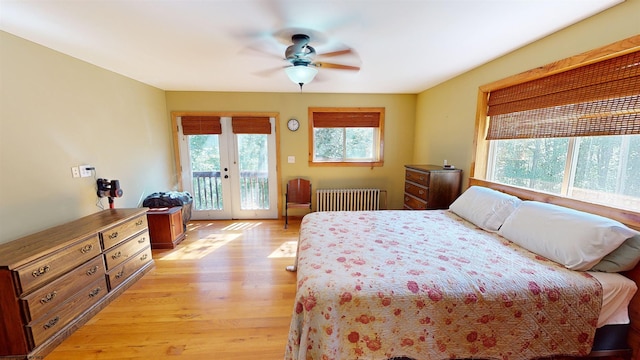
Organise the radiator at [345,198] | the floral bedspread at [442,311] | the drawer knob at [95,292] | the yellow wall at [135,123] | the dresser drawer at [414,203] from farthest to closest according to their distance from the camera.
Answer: the radiator at [345,198] < the dresser drawer at [414,203] < the drawer knob at [95,292] < the yellow wall at [135,123] < the floral bedspread at [442,311]

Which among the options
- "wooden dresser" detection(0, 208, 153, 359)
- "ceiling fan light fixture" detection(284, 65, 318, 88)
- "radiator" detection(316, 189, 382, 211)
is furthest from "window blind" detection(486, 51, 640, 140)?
"wooden dresser" detection(0, 208, 153, 359)

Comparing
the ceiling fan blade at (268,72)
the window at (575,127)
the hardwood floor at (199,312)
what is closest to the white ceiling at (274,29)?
the ceiling fan blade at (268,72)

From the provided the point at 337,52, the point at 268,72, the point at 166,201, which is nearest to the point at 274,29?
the point at 337,52

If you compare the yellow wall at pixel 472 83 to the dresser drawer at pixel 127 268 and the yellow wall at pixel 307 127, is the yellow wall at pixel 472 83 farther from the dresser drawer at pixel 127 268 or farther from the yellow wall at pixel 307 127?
the dresser drawer at pixel 127 268

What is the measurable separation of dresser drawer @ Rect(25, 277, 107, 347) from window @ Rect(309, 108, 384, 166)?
127 inches

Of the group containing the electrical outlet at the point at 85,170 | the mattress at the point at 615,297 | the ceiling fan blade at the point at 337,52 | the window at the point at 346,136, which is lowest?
the mattress at the point at 615,297

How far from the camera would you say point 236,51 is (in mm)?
2352

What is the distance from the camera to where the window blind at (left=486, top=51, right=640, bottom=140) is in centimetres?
160

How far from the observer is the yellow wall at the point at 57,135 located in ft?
6.33

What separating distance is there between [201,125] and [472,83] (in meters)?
4.12

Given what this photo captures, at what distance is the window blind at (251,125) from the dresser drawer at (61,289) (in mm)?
2688

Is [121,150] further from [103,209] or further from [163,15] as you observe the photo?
[163,15]

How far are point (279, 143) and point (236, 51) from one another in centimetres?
212

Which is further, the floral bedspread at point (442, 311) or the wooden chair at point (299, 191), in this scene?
the wooden chair at point (299, 191)
